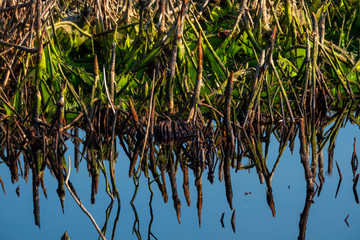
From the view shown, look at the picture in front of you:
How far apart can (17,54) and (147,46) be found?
1.07 ft

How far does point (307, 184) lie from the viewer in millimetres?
1471

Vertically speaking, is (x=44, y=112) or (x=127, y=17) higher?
(x=127, y=17)

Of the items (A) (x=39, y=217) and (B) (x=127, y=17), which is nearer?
(A) (x=39, y=217)

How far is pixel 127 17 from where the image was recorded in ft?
5.75

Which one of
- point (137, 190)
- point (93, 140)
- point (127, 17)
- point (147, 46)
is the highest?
point (127, 17)

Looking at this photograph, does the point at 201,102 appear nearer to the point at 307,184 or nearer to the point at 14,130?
the point at 307,184

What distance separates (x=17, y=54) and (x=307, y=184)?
2.51 ft

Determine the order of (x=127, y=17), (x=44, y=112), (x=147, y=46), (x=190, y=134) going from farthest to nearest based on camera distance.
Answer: (x=127, y=17) → (x=147, y=46) → (x=44, y=112) → (x=190, y=134)

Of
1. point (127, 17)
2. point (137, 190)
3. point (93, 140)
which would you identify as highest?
point (127, 17)

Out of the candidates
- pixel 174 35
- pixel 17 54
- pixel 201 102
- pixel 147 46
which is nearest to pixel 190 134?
pixel 201 102

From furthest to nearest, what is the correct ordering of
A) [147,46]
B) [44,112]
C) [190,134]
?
[147,46] < [44,112] < [190,134]

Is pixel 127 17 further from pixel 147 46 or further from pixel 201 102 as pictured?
pixel 201 102

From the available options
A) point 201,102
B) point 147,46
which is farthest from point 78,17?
point 201,102

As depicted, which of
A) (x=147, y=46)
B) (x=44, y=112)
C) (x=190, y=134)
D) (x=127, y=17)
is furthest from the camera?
(x=127, y=17)
